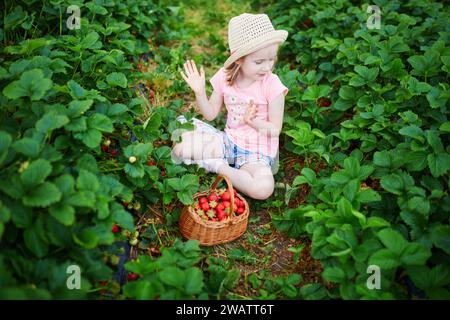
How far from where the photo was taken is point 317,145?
9.64 feet

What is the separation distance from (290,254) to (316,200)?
0.40 metres

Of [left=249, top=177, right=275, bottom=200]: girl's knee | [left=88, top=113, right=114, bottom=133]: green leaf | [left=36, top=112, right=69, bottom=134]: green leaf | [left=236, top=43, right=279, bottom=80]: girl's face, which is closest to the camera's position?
[left=36, top=112, right=69, bottom=134]: green leaf

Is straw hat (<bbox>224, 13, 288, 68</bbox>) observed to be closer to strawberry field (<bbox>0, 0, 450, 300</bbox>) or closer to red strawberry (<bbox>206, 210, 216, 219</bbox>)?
strawberry field (<bbox>0, 0, 450, 300</bbox>)

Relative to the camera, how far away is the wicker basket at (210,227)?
248 cm

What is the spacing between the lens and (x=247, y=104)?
298 centimetres

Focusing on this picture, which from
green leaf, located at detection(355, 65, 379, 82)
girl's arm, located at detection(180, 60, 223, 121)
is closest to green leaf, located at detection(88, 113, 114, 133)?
girl's arm, located at detection(180, 60, 223, 121)

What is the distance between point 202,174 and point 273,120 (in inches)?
25.8

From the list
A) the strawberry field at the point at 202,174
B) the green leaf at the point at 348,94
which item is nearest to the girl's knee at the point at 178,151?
the strawberry field at the point at 202,174

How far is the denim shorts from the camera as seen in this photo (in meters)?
2.99

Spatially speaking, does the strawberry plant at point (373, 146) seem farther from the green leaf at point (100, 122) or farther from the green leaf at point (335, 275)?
the green leaf at point (100, 122)

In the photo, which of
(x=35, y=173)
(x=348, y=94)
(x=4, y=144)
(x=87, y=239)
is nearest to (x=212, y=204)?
(x=87, y=239)

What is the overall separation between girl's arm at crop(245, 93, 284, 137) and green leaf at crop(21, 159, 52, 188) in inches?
56.2

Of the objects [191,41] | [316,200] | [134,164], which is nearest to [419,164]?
[316,200]

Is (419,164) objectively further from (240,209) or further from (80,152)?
(80,152)
